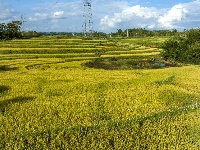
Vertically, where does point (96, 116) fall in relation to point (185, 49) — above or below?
below

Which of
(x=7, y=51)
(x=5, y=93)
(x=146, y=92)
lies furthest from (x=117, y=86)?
(x=7, y=51)

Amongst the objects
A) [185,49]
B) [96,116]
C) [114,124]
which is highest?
[185,49]

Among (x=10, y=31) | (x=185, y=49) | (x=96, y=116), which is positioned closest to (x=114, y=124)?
(x=96, y=116)

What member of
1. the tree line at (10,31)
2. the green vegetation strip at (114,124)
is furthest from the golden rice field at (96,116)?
the tree line at (10,31)

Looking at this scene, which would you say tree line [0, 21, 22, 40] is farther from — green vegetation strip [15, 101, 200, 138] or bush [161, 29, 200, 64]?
green vegetation strip [15, 101, 200, 138]

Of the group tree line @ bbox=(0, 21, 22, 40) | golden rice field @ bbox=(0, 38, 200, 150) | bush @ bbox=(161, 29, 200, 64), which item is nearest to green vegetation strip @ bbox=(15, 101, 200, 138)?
golden rice field @ bbox=(0, 38, 200, 150)

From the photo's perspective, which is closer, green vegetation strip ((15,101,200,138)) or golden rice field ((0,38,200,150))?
green vegetation strip ((15,101,200,138))

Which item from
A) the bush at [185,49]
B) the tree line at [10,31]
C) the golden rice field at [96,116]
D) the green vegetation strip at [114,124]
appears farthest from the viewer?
the tree line at [10,31]

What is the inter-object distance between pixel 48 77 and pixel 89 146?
50.1 feet

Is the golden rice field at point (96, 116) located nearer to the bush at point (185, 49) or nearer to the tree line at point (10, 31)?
the bush at point (185, 49)

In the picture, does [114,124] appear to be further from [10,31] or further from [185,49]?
[10,31]

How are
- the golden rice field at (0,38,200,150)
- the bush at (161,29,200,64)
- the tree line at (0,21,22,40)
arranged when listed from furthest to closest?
1. the tree line at (0,21,22,40)
2. the bush at (161,29,200,64)
3. the golden rice field at (0,38,200,150)

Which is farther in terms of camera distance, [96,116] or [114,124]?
[96,116]

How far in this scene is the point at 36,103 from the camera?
1602 cm
